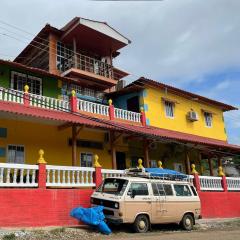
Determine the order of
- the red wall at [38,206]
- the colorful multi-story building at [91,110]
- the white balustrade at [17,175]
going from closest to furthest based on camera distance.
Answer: the red wall at [38,206], the white balustrade at [17,175], the colorful multi-story building at [91,110]

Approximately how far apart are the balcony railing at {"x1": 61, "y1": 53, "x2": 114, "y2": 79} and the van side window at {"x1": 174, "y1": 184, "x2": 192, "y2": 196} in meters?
10.5

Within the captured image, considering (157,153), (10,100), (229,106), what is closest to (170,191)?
(10,100)

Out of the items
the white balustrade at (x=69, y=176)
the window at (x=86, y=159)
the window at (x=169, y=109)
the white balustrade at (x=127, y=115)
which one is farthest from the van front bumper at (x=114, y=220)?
the window at (x=169, y=109)

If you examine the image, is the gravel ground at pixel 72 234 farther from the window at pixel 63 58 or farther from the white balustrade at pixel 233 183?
the window at pixel 63 58

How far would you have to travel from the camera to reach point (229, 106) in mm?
28891

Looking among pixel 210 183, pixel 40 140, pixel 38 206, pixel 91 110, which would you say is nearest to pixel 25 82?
pixel 40 140

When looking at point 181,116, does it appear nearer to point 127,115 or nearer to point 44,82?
point 127,115

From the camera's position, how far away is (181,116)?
25078 mm

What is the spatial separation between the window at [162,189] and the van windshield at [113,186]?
1.43 m

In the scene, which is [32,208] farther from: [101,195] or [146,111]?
[146,111]

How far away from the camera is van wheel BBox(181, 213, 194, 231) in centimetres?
1412

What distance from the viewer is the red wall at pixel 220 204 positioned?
18.2 m

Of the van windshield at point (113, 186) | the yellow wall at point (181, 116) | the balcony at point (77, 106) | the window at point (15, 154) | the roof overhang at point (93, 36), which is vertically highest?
the roof overhang at point (93, 36)

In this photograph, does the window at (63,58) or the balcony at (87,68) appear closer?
the balcony at (87,68)
